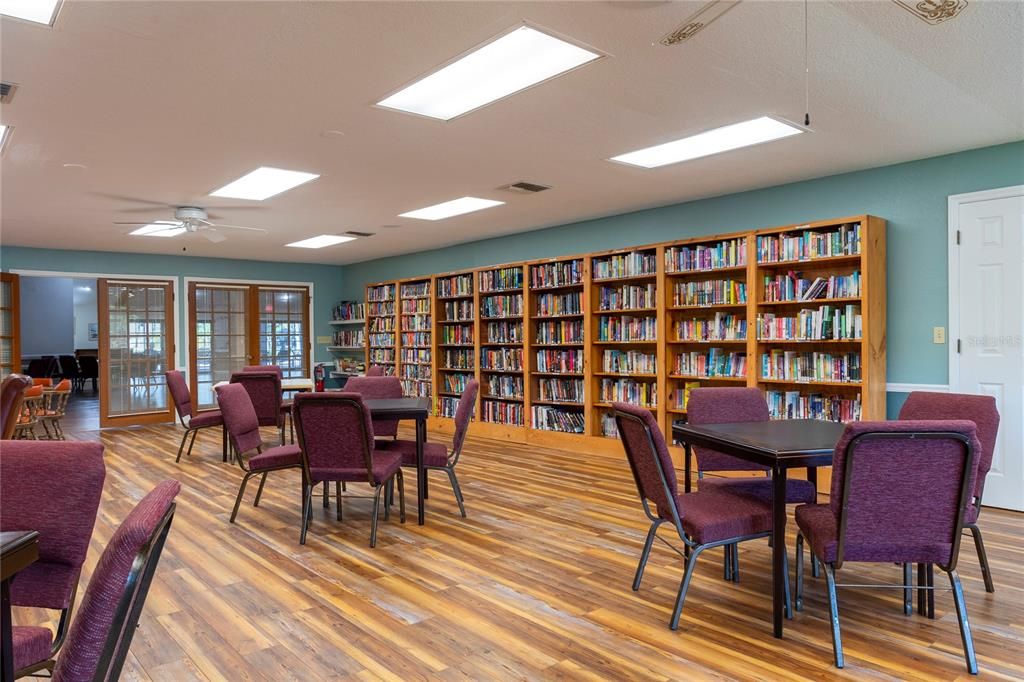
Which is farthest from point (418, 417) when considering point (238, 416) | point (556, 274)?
point (556, 274)

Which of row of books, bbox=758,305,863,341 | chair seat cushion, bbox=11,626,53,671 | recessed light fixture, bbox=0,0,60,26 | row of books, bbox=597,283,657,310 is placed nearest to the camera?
chair seat cushion, bbox=11,626,53,671

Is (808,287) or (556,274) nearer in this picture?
(808,287)

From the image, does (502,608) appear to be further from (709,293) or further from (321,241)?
(321,241)

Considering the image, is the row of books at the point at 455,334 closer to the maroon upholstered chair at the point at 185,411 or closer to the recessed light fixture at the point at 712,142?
the maroon upholstered chair at the point at 185,411

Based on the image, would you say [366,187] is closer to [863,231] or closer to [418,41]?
[418,41]

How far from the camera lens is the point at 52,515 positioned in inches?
73.2

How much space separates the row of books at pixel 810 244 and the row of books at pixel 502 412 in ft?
12.0

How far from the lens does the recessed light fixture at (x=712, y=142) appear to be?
14.6ft

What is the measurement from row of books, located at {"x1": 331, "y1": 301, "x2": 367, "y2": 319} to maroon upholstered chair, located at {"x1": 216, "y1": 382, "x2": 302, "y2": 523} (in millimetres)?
6212

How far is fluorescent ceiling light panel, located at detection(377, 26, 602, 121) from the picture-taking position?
3.21m

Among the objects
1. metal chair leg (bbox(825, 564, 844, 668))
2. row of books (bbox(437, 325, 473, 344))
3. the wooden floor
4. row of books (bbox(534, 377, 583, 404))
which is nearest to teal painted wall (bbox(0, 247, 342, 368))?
row of books (bbox(437, 325, 473, 344))

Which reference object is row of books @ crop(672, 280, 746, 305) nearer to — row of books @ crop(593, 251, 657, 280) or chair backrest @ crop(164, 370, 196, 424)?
row of books @ crop(593, 251, 657, 280)

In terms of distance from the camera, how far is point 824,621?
2936 mm

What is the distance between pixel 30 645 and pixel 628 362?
614cm
